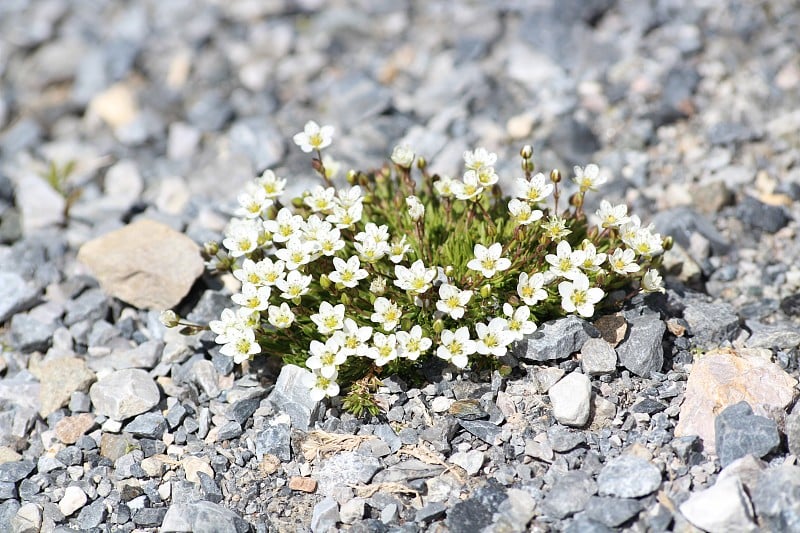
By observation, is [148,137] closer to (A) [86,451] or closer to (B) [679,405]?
(A) [86,451]

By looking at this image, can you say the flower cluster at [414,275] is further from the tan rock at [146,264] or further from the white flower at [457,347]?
the tan rock at [146,264]

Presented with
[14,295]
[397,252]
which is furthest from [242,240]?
[14,295]

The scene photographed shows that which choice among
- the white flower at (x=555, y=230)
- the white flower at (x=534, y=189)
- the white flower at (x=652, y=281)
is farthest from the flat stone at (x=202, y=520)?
the white flower at (x=652, y=281)

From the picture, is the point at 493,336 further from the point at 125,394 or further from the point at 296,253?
the point at 125,394

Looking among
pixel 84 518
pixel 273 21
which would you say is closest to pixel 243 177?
pixel 273 21

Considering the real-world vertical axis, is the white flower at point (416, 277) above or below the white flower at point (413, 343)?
above

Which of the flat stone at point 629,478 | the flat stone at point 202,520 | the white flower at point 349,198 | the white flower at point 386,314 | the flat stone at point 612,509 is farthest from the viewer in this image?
the white flower at point 349,198

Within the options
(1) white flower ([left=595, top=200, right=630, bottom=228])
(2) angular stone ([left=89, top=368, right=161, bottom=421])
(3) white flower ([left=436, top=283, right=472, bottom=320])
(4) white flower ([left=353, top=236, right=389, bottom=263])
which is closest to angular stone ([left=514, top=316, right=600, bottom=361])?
(3) white flower ([left=436, top=283, right=472, bottom=320])
